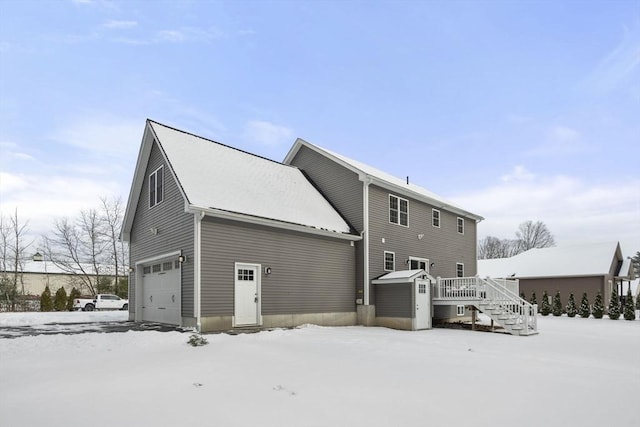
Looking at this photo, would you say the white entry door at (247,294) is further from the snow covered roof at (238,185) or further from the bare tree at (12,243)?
the bare tree at (12,243)

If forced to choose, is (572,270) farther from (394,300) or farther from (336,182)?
(336,182)

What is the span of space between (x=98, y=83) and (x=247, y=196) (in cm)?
711

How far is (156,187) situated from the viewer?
17344 mm

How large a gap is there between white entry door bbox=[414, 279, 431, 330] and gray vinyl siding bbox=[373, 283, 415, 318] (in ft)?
1.03

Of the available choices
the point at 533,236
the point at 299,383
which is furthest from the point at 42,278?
the point at 533,236

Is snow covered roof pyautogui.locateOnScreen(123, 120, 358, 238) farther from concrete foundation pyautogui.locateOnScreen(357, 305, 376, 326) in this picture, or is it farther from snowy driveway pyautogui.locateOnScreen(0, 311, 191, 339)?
snowy driveway pyautogui.locateOnScreen(0, 311, 191, 339)

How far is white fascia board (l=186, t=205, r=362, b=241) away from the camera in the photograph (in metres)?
13.7

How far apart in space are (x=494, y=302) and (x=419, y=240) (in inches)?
214

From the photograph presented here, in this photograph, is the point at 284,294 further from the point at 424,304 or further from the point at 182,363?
the point at 182,363

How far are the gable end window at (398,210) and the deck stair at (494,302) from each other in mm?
3304

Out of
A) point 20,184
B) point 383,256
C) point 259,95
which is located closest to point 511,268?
point 383,256

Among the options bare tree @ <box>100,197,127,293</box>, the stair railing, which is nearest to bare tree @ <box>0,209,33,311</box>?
bare tree @ <box>100,197,127,293</box>

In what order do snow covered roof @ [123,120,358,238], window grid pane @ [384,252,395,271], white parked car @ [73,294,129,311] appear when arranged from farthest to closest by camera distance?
1. white parked car @ [73,294,129,311]
2. window grid pane @ [384,252,395,271]
3. snow covered roof @ [123,120,358,238]

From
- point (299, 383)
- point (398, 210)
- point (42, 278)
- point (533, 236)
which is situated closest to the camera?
point (299, 383)
